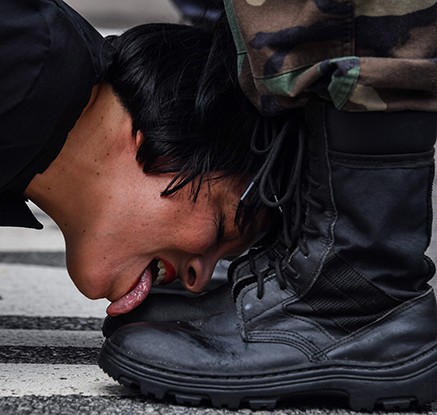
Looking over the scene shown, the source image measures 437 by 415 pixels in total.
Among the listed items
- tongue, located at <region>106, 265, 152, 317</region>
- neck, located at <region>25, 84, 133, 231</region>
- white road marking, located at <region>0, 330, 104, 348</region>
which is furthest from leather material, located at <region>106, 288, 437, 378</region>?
white road marking, located at <region>0, 330, 104, 348</region>

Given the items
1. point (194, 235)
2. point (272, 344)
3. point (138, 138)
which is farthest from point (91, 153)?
point (272, 344)

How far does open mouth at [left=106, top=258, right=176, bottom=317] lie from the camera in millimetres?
1685

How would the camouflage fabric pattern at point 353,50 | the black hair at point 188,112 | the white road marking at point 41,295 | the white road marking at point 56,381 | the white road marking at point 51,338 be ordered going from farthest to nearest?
1. the white road marking at point 41,295
2. the white road marking at point 51,338
3. the black hair at point 188,112
4. the white road marking at point 56,381
5. the camouflage fabric pattern at point 353,50

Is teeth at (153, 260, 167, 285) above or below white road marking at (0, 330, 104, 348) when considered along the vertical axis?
above

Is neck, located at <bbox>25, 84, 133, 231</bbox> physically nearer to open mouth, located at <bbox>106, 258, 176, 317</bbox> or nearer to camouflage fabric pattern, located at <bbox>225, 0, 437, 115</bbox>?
open mouth, located at <bbox>106, 258, 176, 317</bbox>

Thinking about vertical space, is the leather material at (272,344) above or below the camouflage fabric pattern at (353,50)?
below

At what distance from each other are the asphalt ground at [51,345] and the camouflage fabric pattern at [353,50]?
45 cm

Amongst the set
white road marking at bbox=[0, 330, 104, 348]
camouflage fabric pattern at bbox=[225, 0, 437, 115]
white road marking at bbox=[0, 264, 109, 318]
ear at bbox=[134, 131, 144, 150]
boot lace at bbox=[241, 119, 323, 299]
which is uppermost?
camouflage fabric pattern at bbox=[225, 0, 437, 115]

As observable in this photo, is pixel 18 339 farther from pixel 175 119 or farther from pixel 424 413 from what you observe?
pixel 424 413

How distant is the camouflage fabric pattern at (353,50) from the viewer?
1.41 metres

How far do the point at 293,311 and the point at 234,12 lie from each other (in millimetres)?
438

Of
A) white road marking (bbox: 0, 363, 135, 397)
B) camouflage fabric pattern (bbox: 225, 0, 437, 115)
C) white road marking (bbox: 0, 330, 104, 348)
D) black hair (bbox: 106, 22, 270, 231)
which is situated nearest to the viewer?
camouflage fabric pattern (bbox: 225, 0, 437, 115)

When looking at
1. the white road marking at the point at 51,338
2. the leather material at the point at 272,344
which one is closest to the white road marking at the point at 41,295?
the white road marking at the point at 51,338

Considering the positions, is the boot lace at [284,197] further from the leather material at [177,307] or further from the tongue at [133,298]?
the tongue at [133,298]
